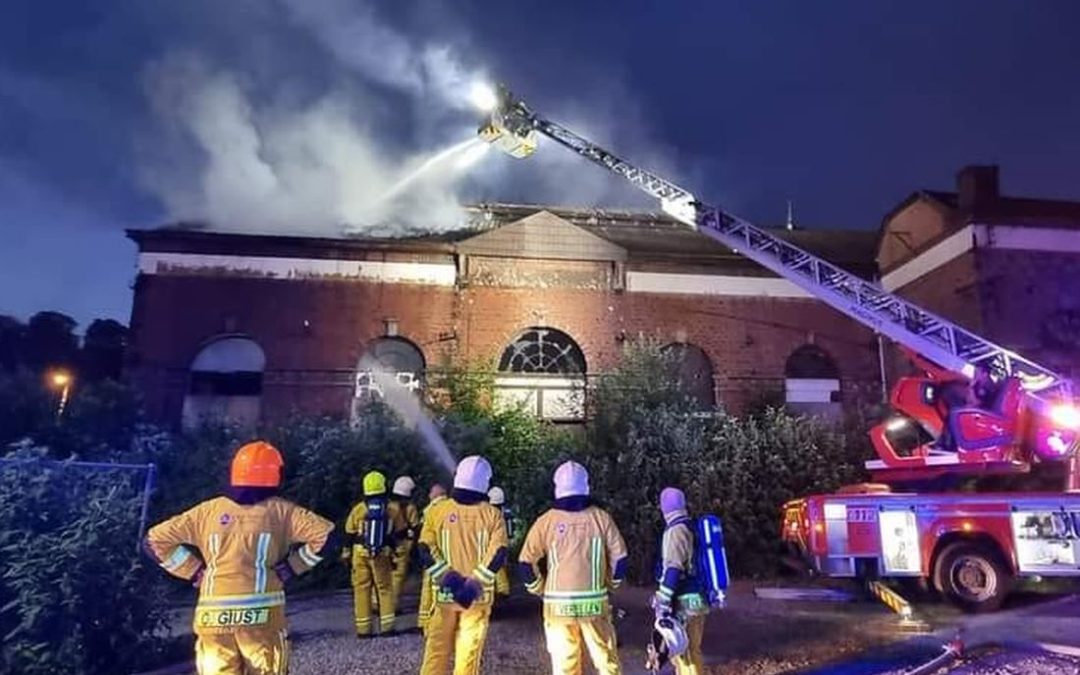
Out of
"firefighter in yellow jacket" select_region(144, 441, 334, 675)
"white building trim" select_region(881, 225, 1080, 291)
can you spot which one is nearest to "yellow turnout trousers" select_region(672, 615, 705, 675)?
"firefighter in yellow jacket" select_region(144, 441, 334, 675)

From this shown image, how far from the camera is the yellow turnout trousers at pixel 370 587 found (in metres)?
7.40

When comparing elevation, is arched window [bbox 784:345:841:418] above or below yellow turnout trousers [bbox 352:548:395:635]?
above

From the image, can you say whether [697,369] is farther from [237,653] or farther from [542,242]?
[237,653]

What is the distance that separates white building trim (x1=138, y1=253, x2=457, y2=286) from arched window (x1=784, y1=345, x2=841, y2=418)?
9.03 meters

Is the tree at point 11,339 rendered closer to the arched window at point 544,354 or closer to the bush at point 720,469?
the arched window at point 544,354

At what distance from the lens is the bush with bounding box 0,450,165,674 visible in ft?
18.6

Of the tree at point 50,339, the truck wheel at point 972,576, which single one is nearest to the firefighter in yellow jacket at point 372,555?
the truck wheel at point 972,576

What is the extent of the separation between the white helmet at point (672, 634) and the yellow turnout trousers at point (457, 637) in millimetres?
1157

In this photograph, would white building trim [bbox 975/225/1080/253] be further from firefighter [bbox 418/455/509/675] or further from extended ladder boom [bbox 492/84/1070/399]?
firefighter [bbox 418/455/509/675]

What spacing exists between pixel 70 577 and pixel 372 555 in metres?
2.59

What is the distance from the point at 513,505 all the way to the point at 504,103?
7861mm

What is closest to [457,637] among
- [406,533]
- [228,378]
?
[406,533]

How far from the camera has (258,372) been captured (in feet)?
57.1

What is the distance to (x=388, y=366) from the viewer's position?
58.4 ft
